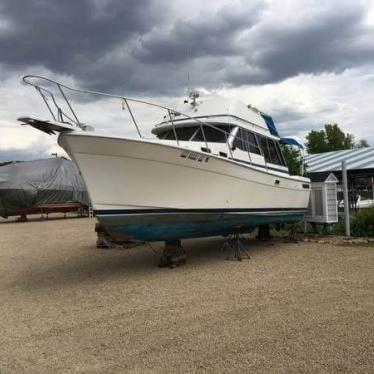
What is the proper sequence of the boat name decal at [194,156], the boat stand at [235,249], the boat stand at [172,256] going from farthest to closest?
the boat stand at [235,249]
the boat stand at [172,256]
the boat name decal at [194,156]

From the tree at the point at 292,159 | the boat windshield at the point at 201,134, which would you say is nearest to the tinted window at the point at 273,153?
the boat windshield at the point at 201,134

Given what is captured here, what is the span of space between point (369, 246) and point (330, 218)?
2.34 m

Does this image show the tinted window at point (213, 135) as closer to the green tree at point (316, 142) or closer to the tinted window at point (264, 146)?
the tinted window at point (264, 146)

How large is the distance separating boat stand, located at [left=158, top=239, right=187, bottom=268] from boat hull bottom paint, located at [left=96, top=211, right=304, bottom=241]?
443mm

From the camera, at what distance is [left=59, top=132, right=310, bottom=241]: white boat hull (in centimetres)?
749

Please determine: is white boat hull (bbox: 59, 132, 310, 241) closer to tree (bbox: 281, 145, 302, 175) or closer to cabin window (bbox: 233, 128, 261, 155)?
cabin window (bbox: 233, 128, 261, 155)

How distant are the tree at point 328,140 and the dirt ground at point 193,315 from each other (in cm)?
5611

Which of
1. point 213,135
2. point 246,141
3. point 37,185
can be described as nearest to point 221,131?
point 213,135

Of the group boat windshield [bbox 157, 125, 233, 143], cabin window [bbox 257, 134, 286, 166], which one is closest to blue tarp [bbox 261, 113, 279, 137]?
cabin window [bbox 257, 134, 286, 166]

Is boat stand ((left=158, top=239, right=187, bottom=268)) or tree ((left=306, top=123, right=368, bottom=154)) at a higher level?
tree ((left=306, top=123, right=368, bottom=154))

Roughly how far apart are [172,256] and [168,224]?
1.08 metres

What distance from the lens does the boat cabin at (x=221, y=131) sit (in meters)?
9.33

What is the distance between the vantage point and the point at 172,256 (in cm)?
903

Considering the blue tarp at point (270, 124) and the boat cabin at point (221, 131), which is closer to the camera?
the boat cabin at point (221, 131)
